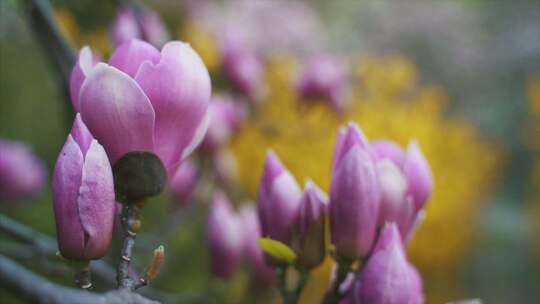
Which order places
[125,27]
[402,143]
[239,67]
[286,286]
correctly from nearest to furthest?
[286,286]
[125,27]
[239,67]
[402,143]

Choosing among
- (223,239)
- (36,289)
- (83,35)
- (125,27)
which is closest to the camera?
(36,289)

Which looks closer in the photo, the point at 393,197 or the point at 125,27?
the point at 393,197

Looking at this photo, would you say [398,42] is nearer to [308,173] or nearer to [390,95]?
[390,95]

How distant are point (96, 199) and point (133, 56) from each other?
0.45 ft

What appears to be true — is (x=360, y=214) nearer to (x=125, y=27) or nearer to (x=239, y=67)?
(x=125, y=27)

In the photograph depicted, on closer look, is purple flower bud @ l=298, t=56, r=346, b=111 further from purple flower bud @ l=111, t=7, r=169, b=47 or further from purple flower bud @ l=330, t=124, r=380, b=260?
purple flower bud @ l=330, t=124, r=380, b=260

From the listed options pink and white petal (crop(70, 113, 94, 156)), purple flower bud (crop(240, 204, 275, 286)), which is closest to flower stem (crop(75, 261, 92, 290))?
pink and white petal (crop(70, 113, 94, 156))

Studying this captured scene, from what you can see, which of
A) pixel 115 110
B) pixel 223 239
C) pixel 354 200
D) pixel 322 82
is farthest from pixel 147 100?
pixel 322 82

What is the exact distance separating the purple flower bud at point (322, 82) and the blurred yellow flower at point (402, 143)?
1.36 ft

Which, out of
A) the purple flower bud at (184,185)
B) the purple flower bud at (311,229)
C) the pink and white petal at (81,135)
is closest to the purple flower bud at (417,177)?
the purple flower bud at (311,229)

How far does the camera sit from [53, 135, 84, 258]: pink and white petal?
21.9 inches

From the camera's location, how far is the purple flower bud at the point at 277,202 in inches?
30.2

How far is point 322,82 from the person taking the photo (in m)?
1.85

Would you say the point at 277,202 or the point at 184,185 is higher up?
the point at 277,202
